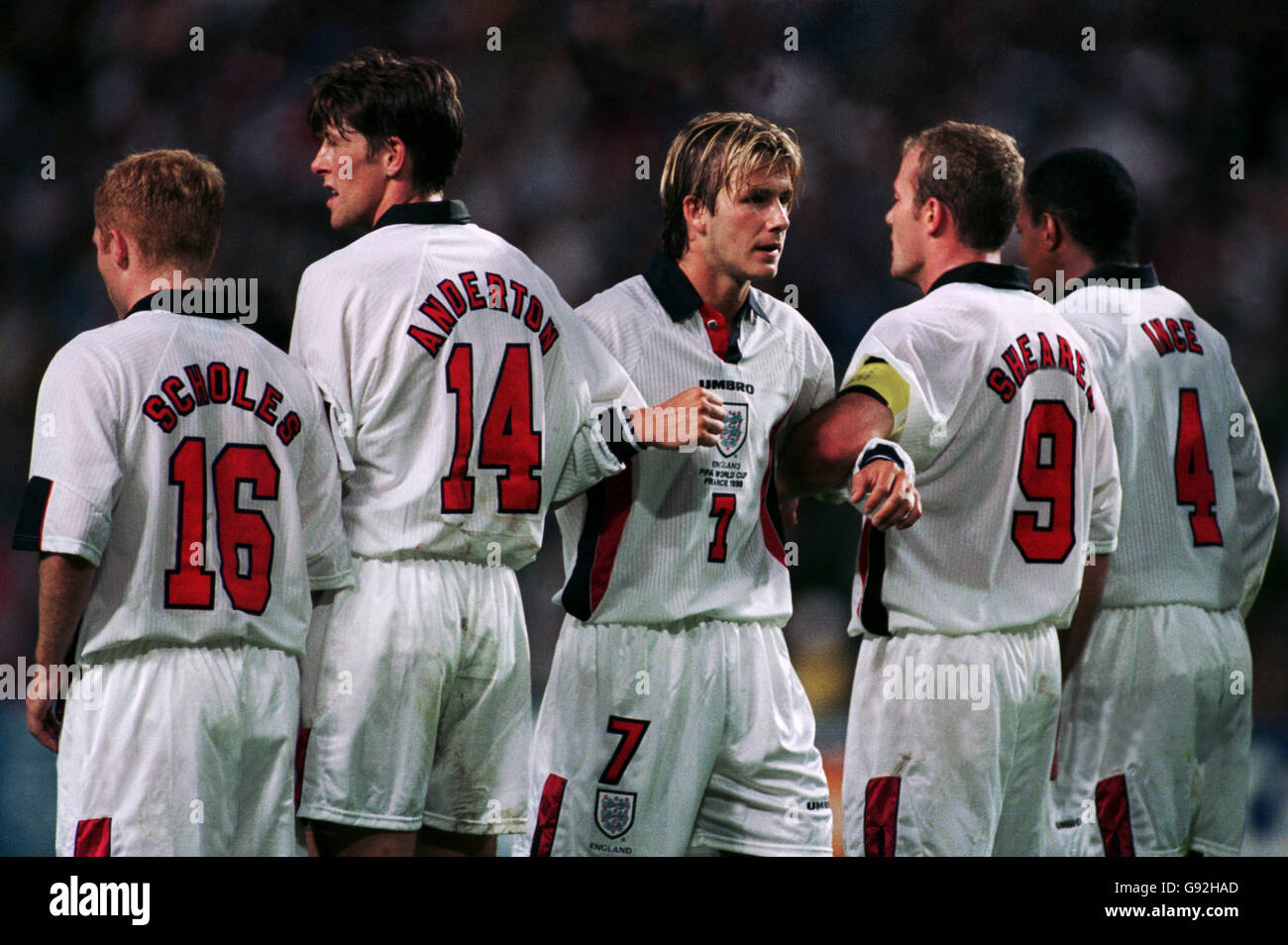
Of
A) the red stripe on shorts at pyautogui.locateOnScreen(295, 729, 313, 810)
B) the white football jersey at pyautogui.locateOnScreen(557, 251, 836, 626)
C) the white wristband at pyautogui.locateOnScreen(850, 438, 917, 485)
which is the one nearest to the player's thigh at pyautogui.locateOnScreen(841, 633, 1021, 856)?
the white football jersey at pyautogui.locateOnScreen(557, 251, 836, 626)

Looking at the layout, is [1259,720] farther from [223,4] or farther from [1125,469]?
[223,4]

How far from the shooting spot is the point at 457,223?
3447 mm

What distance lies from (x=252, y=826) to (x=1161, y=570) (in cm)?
248

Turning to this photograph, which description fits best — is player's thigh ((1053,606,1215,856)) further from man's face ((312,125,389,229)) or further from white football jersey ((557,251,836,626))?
man's face ((312,125,389,229))

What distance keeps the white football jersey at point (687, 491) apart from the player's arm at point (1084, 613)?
0.83 metres

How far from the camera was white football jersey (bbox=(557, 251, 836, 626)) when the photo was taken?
3.50 metres

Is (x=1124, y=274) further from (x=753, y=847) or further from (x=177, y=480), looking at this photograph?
(x=177, y=480)

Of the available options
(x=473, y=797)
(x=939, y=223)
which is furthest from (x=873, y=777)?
(x=939, y=223)

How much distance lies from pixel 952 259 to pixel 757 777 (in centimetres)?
141

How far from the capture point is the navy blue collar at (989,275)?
146 inches

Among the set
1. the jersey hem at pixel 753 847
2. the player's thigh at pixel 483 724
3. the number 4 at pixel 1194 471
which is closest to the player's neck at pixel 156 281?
the player's thigh at pixel 483 724

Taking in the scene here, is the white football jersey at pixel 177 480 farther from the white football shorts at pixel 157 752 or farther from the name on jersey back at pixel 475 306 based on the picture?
the name on jersey back at pixel 475 306

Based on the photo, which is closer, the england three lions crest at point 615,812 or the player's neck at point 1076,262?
the england three lions crest at point 615,812

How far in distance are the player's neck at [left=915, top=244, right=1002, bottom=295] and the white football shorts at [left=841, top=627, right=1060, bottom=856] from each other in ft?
3.08
